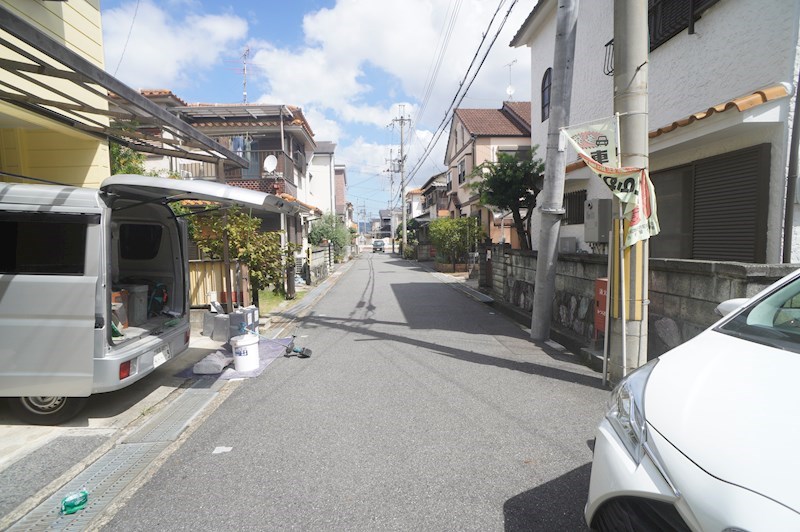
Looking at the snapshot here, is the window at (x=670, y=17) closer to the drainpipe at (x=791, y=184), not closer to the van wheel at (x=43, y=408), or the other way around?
the drainpipe at (x=791, y=184)

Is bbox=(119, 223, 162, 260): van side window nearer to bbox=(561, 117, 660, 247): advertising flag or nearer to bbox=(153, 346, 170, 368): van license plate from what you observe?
bbox=(153, 346, 170, 368): van license plate

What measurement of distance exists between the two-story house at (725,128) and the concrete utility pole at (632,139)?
0.22 metres

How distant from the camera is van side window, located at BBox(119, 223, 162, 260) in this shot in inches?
229

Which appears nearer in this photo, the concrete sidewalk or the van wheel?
the concrete sidewalk

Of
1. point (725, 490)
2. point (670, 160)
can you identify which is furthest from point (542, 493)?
point (670, 160)

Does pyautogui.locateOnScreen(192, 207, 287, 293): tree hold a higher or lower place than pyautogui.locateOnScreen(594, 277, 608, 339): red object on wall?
higher

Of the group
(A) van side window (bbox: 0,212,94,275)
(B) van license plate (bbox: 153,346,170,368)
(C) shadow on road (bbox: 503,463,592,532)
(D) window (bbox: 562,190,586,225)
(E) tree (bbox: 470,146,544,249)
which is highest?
(E) tree (bbox: 470,146,544,249)

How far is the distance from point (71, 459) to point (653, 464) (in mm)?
4077

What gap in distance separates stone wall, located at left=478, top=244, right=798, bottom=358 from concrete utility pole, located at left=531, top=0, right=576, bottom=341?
433 mm

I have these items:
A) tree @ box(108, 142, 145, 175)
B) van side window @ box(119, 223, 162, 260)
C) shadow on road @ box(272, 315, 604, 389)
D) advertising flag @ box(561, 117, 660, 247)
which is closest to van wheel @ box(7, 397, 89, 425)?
van side window @ box(119, 223, 162, 260)

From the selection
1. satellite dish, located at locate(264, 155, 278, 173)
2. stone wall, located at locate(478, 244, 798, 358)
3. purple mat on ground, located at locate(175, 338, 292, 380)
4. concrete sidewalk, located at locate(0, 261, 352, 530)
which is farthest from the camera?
satellite dish, located at locate(264, 155, 278, 173)

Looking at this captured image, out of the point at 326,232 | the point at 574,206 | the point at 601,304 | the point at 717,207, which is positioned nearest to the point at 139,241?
the point at 601,304

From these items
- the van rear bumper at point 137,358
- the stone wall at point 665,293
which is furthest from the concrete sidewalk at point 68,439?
the stone wall at point 665,293

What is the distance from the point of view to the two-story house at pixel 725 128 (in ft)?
16.3
